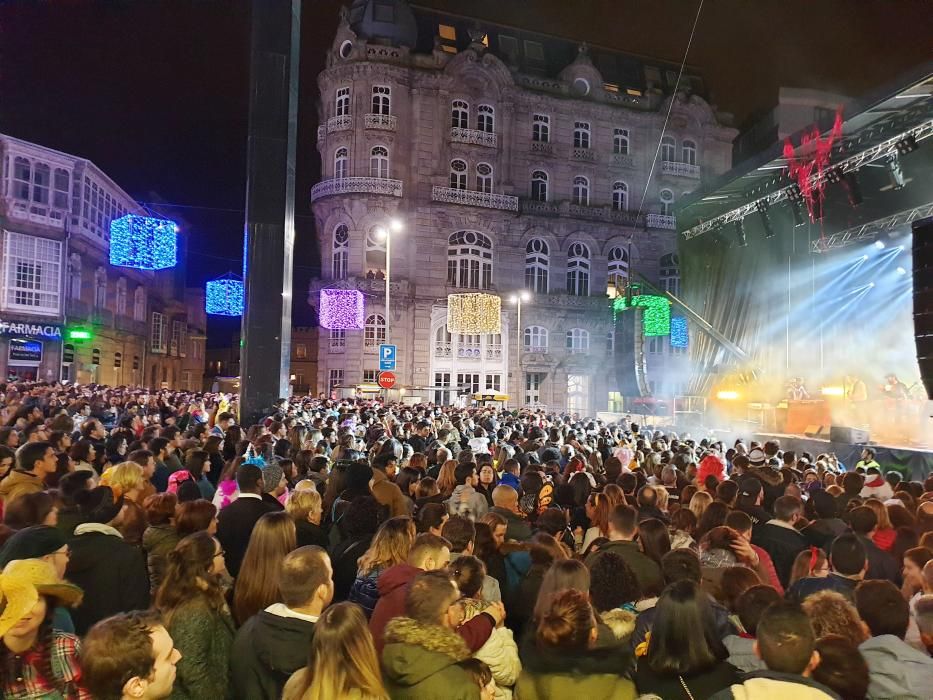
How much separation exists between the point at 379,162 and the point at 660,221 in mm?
17759

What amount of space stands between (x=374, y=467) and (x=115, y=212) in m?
40.8

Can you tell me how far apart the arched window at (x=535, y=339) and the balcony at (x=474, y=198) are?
7.08m

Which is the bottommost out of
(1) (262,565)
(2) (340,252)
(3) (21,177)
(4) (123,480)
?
(1) (262,565)

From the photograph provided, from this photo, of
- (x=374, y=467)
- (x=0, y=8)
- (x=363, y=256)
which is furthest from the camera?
(x=363, y=256)

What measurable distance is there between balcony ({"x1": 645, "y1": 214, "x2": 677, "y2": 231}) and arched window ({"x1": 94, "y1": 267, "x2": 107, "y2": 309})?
3271 cm

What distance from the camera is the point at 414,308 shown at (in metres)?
37.9

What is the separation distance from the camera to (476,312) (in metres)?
33.3

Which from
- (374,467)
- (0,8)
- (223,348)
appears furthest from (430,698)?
(223,348)

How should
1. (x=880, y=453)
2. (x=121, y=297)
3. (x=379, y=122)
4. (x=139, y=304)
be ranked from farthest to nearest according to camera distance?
1. (x=139, y=304)
2. (x=121, y=297)
3. (x=379, y=122)
4. (x=880, y=453)

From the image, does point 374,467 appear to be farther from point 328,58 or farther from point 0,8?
point 328,58

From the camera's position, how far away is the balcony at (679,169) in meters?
43.4

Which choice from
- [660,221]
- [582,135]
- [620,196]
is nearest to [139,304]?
[582,135]

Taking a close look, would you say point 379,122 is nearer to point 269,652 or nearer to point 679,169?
point 679,169

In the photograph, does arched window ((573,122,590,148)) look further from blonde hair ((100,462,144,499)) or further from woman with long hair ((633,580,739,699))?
woman with long hair ((633,580,739,699))
